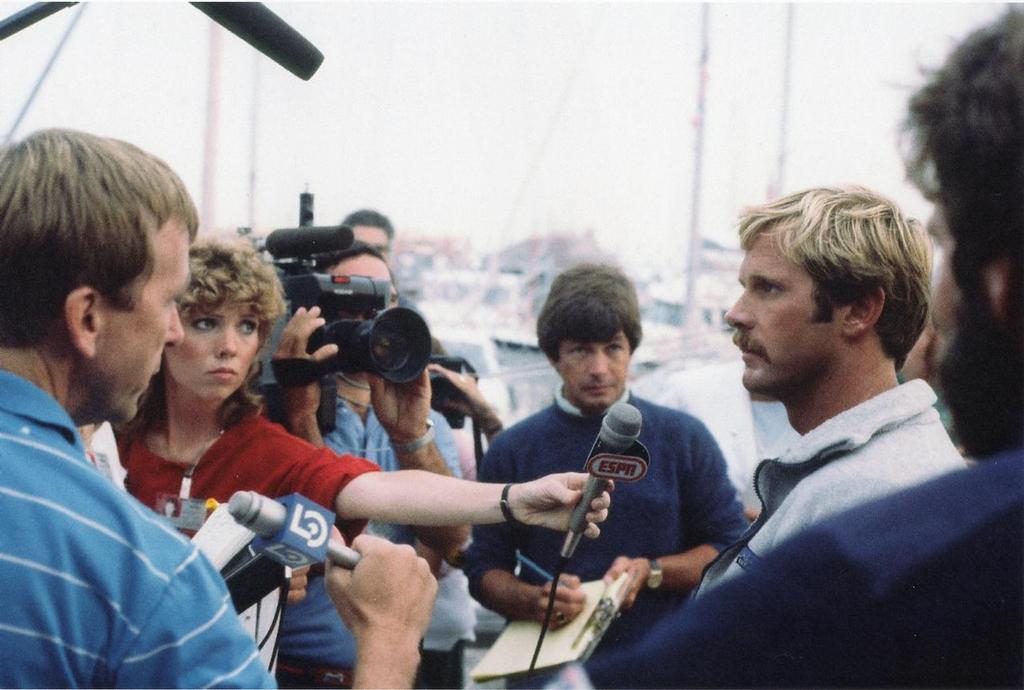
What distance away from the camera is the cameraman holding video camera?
2.11m

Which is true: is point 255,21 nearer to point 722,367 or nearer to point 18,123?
point 18,123

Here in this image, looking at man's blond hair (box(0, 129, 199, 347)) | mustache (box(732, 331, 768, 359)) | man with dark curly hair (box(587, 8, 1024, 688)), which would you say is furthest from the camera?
mustache (box(732, 331, 768, 359))

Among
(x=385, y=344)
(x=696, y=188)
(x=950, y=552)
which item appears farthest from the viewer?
(x=696, y=188)

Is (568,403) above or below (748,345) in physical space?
below

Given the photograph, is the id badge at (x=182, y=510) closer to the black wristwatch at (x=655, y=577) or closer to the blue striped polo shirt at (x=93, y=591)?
the blue striped polo shirt at (x=93, y=591)

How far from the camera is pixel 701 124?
7520 millimetres

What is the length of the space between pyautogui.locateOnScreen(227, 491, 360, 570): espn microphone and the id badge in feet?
2.35

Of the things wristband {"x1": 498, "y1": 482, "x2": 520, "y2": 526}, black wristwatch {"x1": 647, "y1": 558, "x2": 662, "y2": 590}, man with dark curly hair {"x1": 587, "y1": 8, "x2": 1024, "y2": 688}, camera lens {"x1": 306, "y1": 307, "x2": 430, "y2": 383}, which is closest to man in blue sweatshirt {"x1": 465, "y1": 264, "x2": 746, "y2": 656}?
black wristwatch {"x1": 647, "y1": 558, "x2": 662, "y2": 590}

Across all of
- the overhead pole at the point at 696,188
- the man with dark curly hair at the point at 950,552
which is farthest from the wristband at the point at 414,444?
the overhead pole at the point at 696,188

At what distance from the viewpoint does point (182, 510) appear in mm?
2006

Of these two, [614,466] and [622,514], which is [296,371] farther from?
[614,466]

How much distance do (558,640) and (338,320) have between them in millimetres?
879

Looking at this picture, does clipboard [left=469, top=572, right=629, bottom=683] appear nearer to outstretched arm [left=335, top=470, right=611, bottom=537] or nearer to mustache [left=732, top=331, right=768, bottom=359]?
outstretched arm [left=335, top=470, right=611, bottom=537]

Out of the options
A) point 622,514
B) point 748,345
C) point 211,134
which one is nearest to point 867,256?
point 748,345
